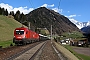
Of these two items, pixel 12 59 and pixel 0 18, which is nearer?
pixel 12 59

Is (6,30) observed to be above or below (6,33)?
above

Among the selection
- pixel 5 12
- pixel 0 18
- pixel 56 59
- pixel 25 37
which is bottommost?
pixel 56 59

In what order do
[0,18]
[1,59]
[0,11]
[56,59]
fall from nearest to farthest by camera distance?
[1,59]
[56,59]
[0,18]
[0,11]

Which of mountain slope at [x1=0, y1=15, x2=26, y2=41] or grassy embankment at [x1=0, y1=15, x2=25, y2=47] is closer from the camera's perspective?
grassy embankment at [x1=0, y1=15, x2=25, y2=47]

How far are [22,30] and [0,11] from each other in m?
137

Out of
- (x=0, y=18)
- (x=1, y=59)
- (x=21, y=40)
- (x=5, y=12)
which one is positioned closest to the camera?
(x=1, y=59)

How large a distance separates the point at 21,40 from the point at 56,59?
24.9 metres

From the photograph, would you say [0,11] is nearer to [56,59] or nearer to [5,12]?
[5,12]

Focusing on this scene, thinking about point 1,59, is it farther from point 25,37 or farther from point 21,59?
point 25,37

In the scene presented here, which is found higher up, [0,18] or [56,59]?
[0,18]

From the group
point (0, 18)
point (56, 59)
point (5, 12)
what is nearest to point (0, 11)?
point (5, 12)

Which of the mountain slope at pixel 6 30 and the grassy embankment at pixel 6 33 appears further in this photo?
the mountain slope at pixel 6 30

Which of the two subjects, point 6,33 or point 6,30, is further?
point 6,30

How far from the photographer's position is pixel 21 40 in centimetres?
4588
